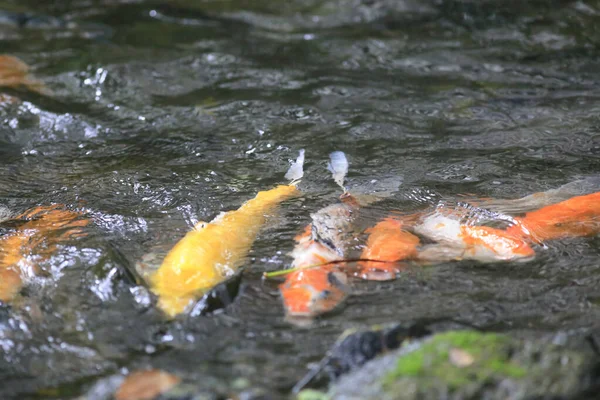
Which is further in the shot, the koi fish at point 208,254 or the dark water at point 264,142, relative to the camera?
the koi fish at point 208,254

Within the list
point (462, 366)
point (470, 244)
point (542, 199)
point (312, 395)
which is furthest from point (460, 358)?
point (542, 199)

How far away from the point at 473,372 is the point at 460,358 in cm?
8

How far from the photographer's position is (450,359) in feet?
8.80

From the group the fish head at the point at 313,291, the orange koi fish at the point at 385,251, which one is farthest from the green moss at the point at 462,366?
the orange koi fish at the point at 385,251

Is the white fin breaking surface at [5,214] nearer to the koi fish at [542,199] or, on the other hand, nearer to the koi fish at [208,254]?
the koi fish at [208,254]

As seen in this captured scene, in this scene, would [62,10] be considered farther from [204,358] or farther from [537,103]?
[204,358]

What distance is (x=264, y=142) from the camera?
5.44m

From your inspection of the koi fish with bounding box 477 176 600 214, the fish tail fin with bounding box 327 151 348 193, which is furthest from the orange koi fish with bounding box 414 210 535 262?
the fish tail fin with bounding box 327 151 348 193

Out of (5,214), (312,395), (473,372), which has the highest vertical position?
(473,372)

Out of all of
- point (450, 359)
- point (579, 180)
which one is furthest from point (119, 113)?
point (450, 359)

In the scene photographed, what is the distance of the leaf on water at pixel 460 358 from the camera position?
2.65m

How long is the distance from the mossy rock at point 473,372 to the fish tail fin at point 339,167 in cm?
209

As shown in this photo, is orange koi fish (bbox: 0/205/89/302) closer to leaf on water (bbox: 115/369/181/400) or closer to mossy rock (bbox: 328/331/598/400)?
leaf on water (bbox: 115/369/181/400)

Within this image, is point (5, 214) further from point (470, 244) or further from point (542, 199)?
point (542, 199)
